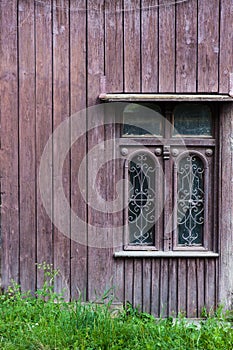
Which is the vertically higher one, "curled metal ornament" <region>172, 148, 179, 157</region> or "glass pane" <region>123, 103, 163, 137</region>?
"glass pane" <region>123, 103, 163, 137</region>

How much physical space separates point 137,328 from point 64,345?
69cm

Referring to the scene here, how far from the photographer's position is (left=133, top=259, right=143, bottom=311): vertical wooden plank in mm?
5074

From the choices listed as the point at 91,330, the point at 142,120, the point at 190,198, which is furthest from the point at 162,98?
the point at 91,330

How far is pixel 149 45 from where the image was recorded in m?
5.00

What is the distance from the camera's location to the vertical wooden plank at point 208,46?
500 cm

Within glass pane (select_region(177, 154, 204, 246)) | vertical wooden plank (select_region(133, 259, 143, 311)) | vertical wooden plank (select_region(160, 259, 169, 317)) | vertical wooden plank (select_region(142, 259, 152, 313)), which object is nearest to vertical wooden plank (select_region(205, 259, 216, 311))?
glass pane (select_region(177, 154, 204, 246))

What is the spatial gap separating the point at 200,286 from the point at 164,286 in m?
0.39

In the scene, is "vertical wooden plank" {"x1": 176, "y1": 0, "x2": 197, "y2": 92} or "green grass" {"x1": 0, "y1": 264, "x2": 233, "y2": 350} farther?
"vertical wooden plank" {"x1": 176, "y1": 0, "x2": 197, "y2": 92}

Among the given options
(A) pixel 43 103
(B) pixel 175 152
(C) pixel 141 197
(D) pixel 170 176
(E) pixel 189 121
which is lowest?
(C) pixel 141 197

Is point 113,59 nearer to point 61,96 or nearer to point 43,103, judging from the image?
point 61,96

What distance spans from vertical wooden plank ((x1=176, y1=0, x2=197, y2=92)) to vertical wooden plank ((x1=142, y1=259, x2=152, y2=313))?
191 cm

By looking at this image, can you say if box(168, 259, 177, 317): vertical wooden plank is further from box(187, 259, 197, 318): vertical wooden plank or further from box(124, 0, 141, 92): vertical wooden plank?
box(124, 0, 141, 92): vertical wooden plank

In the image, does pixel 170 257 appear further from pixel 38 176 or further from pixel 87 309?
pixel 38 176

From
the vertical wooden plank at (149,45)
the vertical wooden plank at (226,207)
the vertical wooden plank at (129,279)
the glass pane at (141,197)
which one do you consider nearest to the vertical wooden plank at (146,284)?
the vertical wooden plank at (129,279)
